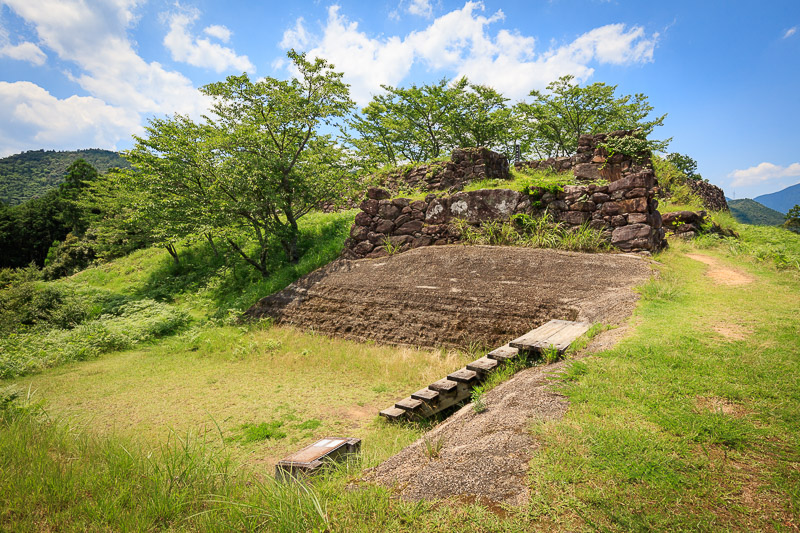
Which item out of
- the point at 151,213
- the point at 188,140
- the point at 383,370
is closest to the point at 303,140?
the point at 188,140

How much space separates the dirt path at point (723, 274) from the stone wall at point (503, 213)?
3.53 ft

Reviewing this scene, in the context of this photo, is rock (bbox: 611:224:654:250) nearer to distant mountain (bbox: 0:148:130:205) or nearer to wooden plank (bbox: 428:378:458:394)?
wooden plank (bbox: 428:378:458:394)

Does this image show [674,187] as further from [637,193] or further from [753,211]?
[753,211]

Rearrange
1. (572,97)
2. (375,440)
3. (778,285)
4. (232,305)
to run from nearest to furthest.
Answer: (375,440) < (778,285) < (232,305) < (572,97)

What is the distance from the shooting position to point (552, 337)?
5.29 meters

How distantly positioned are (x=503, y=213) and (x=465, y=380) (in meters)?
6.73

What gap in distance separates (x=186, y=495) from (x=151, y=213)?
1390cm

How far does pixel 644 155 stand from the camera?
1073cm

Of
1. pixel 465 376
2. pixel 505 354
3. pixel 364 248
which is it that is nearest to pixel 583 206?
pixel 505 354

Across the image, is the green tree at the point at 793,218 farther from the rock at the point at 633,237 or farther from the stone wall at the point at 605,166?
the rock at the point at 633,237

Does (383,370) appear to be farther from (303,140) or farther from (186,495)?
(303,140)

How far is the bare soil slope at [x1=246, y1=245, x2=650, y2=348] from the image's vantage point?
23.6 feet

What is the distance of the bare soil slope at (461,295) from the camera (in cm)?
719

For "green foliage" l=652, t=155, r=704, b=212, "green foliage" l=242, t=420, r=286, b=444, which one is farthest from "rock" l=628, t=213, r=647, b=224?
"green foliage" l=242, t=420, r=286, b=444
